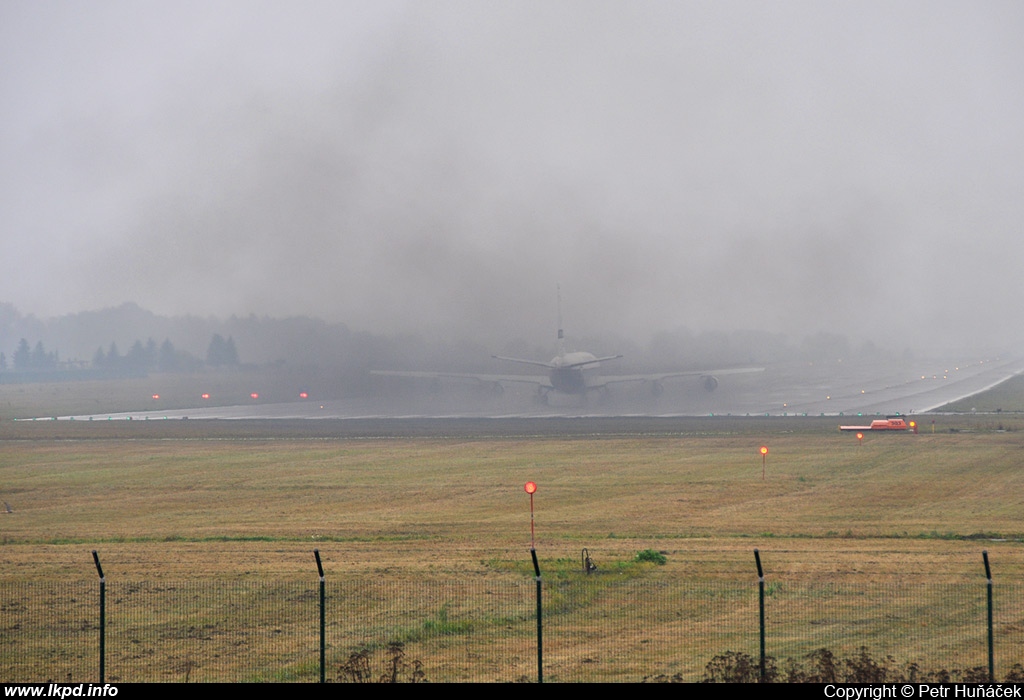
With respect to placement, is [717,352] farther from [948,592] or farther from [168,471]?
[948,592]

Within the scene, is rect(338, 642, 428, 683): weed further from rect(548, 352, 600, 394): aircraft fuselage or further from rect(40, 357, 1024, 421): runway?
→ rect(548, 352, 600, 394): aircraft fuselage

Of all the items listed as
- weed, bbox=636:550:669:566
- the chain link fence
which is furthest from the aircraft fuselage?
the chain link fence

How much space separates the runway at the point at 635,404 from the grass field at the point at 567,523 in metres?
23.1

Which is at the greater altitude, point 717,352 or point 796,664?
point 717,352

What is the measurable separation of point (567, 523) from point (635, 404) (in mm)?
64588

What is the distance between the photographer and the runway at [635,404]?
9012 centimetres

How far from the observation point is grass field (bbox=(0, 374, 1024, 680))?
20094 millimetres

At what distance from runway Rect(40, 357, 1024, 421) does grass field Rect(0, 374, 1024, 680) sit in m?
23.1

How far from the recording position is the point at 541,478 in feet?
154

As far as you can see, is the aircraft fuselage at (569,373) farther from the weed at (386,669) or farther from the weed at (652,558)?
the weed at (386,669)
